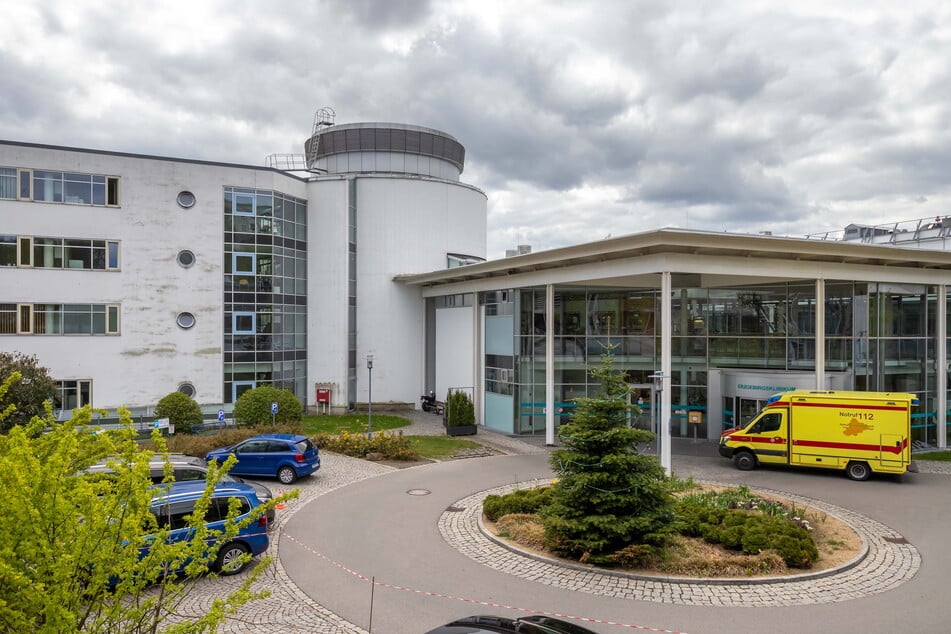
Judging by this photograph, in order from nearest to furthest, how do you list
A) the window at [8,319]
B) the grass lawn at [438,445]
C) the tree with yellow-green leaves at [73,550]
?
1. the tree with yellow-green leaves at [73,550]
2. the grass lawn at [438,445]
3. the window at [8,319]

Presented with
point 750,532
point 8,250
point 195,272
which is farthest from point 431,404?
point 750,532

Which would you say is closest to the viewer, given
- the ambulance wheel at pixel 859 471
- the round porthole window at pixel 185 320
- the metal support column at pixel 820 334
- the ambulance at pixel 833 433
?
the ambulance at pixel 833 433

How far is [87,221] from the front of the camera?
88.4ft

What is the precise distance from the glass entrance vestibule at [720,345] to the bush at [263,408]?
897 centimetres

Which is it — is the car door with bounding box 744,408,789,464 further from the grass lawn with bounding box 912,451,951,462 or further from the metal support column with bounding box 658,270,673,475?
the grass lawn with bounding box 912,451,951,462

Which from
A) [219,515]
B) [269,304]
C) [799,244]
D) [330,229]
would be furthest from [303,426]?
[799,244]

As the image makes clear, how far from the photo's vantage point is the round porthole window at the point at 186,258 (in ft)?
94.6

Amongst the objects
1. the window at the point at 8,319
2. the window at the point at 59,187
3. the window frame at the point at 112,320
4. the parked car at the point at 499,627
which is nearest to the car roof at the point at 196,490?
the parked car at the point at 499,627

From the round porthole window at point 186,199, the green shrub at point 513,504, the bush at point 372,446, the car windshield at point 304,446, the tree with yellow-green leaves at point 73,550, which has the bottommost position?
the bush at point 372,446

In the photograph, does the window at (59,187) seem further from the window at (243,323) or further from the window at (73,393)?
the window at (73,393)

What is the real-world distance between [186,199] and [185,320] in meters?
5.52

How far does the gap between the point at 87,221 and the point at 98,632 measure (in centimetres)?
2681

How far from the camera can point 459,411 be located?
27.6 m

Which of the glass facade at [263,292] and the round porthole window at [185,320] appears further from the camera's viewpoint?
the glass facade at [263,292]
